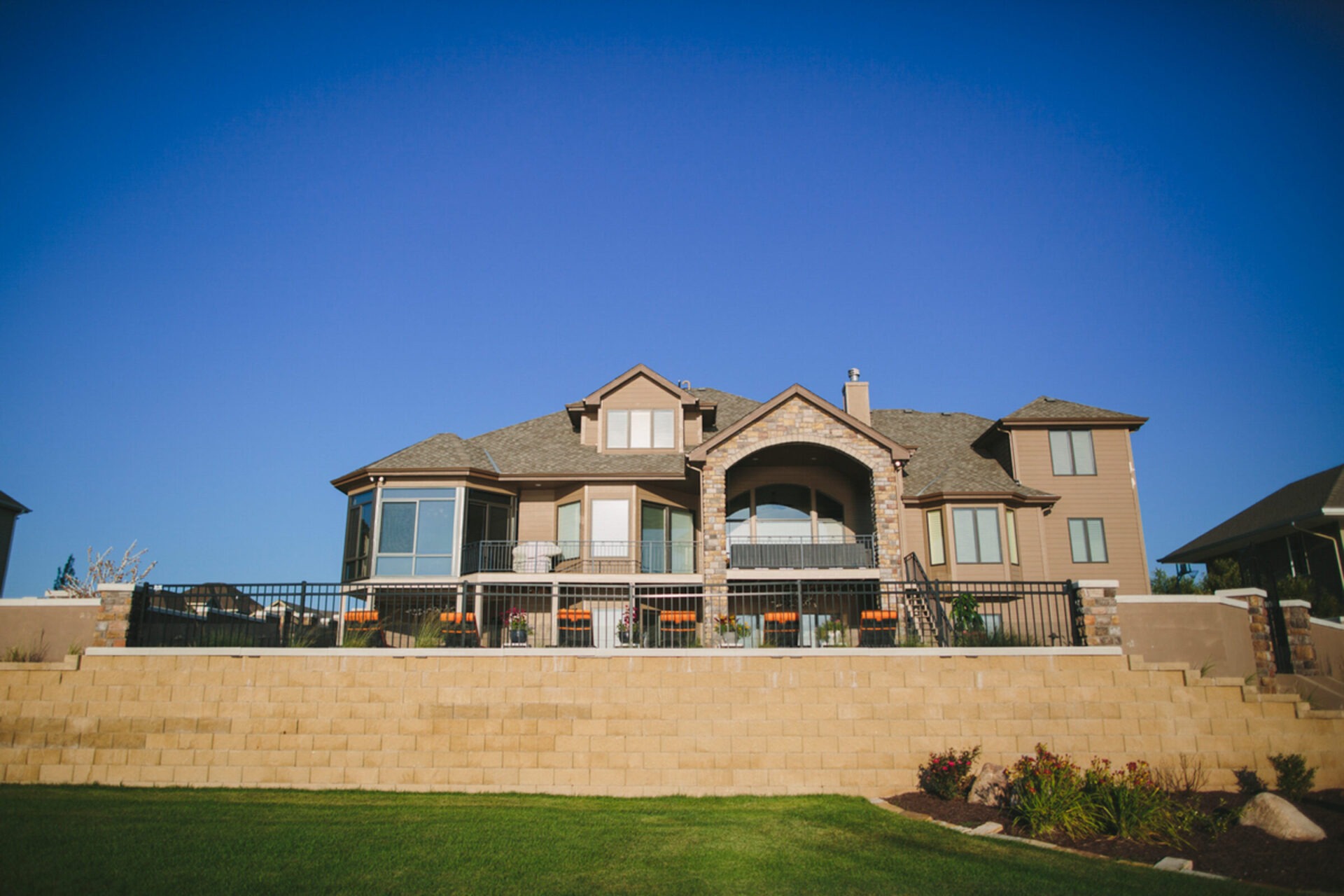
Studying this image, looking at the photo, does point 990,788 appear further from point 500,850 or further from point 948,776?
point 500,850

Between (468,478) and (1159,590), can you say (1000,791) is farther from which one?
(1159,590)

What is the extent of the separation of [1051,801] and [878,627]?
17.9 feet

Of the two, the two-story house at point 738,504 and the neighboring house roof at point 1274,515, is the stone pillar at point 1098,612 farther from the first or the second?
the neighboring house roof at point 1274,515

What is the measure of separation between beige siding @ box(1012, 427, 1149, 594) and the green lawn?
14.8 metres

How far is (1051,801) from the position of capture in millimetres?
10211

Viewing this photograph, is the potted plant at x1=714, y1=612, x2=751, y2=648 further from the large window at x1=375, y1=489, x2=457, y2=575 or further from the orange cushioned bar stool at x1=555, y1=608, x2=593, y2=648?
the large window at x1=375, y1=489, x2=457, y2=575

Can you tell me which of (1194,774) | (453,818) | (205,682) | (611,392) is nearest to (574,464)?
(611,392)

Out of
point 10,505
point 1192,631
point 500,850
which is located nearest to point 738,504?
point 1192,631

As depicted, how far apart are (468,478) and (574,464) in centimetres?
275

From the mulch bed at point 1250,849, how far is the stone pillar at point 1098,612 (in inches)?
103

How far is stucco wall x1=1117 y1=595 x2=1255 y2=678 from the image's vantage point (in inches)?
592

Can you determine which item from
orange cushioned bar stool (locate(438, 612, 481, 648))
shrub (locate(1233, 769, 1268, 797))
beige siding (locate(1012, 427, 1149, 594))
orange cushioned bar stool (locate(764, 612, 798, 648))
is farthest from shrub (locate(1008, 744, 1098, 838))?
beige siding (locate(1012, 427, 1149, 594))

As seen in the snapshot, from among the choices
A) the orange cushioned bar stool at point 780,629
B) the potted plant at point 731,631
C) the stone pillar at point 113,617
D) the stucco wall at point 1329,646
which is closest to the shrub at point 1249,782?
the stucco wall at point 1329,646

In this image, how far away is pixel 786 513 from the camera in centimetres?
2377
